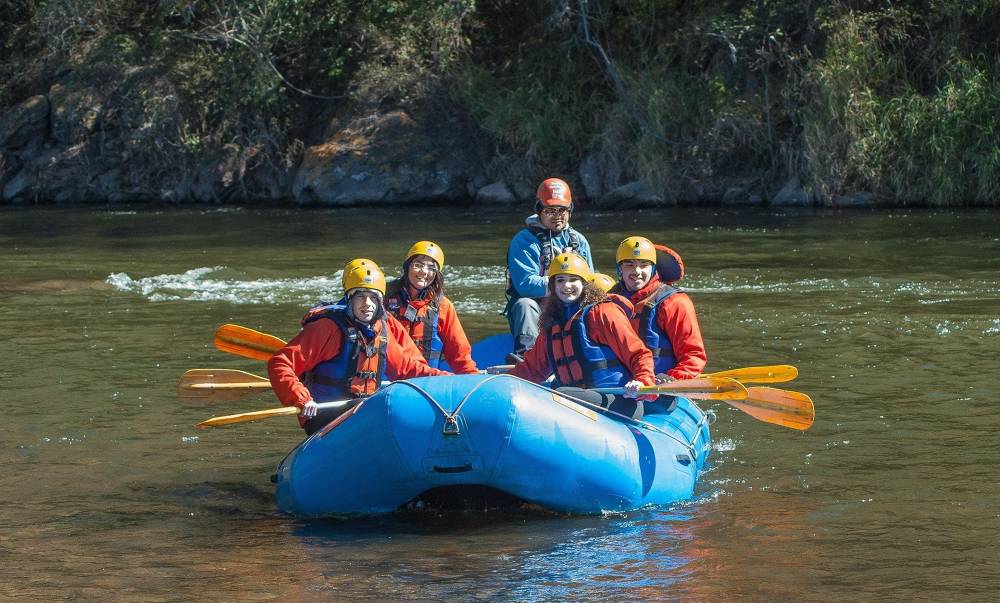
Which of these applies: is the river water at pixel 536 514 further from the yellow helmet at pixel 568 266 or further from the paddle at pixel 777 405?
the yellow helmet at pixel 568 266

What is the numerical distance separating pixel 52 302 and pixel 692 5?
11058 mm

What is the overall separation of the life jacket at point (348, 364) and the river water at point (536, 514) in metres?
0.56

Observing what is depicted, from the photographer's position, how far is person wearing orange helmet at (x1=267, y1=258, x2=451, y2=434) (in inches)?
242

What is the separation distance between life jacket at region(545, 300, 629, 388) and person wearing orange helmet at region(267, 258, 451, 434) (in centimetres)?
69

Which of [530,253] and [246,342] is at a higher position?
[530,253]

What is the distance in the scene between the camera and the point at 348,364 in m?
6.22

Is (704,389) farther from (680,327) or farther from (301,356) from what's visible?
(301,356)

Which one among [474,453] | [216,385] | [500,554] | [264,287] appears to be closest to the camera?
[500,554]

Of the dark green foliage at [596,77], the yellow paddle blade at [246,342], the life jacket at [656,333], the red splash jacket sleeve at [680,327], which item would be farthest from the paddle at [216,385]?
the dark green foliage at [596,77]

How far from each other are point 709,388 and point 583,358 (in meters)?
0.57

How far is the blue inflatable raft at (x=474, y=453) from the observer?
535 centimetres

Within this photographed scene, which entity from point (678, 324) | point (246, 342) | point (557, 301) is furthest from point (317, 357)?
point (678, 324)

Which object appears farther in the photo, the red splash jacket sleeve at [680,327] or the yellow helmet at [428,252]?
the yellow helmet at [428,252]

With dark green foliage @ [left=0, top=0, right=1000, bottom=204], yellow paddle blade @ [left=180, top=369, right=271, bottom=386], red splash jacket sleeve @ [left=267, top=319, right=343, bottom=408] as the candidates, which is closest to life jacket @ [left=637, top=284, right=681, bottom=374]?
red splash jacket sleeve @ [left=267, top=319, right=343, bottom=408]
